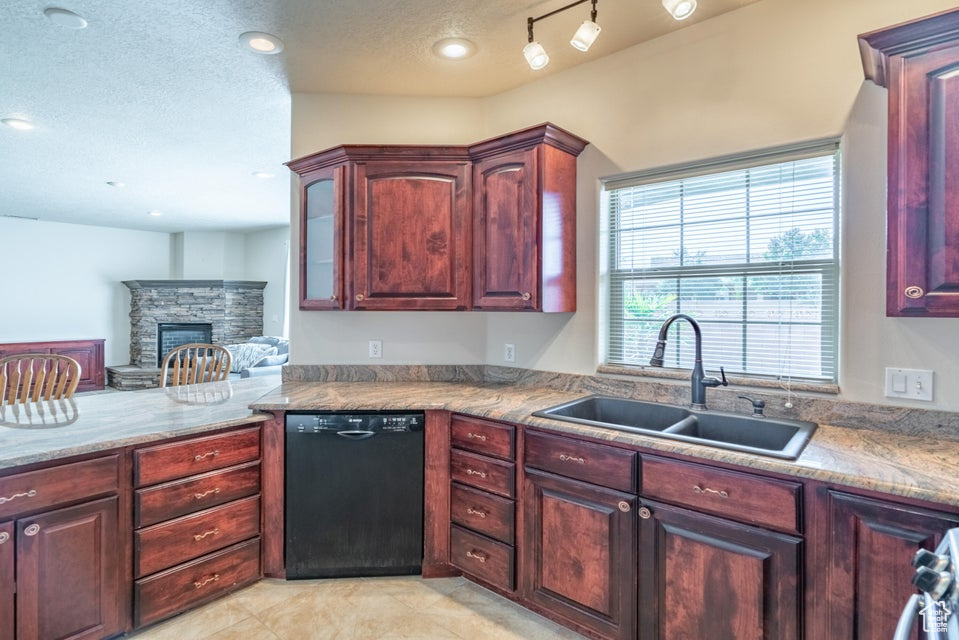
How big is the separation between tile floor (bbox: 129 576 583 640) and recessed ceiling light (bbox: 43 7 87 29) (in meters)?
2.57

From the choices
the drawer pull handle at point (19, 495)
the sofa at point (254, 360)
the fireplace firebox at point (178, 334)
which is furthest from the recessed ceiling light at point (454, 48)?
the fireplace firebox at point (178, 334)

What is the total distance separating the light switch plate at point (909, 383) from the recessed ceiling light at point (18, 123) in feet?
16.6

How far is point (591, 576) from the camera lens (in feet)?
6.24

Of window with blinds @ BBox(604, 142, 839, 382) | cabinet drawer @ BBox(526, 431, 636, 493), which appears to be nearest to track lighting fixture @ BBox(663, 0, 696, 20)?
window with blinds @ BBox(604, 142, 839, 382)

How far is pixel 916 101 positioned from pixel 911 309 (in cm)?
61

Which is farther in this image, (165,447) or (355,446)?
(355,446)

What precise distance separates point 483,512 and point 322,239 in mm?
1693

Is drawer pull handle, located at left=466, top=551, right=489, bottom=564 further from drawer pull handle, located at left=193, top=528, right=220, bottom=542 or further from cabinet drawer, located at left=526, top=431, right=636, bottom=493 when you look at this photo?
drawer pull handle, located at left=193, top=528, right=220, bottom=542

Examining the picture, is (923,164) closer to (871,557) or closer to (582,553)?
(871,557)

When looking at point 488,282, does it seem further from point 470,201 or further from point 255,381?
point 255,381

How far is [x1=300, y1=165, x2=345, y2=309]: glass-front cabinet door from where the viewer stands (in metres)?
2.71

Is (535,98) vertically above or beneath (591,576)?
above

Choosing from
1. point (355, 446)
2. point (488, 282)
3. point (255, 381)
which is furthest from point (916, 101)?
point (255, 381)

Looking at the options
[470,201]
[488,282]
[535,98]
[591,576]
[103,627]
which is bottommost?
[103,627]
